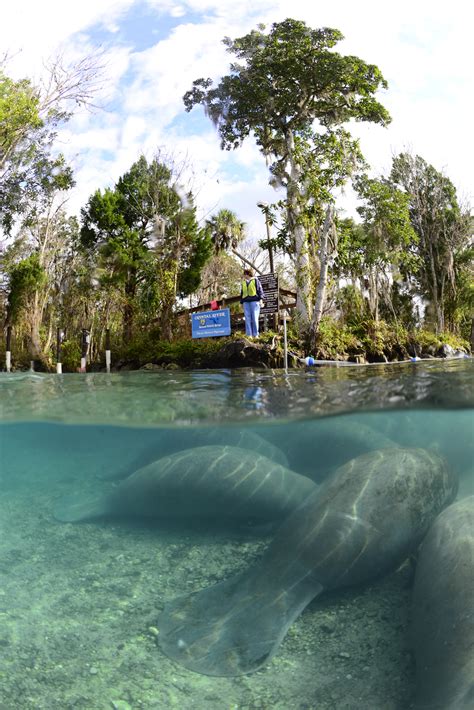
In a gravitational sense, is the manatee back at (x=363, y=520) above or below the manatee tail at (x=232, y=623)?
above

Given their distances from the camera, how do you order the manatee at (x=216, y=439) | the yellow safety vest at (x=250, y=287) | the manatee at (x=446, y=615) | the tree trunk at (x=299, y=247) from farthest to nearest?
the tree trunk at (x=299, y=247) → the yellow safety vest at (x=250, y=287) → the manatee at (x=216, y=439) → the manatee at (x=446, y=615)

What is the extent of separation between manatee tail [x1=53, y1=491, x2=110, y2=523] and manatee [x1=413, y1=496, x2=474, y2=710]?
3.00 meters

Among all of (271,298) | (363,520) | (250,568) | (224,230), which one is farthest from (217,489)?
(224,230)

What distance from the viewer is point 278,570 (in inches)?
147

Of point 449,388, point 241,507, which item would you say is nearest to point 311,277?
point 449,388

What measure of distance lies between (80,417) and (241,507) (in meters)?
2.76

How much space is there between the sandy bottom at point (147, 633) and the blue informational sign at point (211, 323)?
1409 cm

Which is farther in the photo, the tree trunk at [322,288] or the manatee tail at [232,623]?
the tree trunk at [322,288]

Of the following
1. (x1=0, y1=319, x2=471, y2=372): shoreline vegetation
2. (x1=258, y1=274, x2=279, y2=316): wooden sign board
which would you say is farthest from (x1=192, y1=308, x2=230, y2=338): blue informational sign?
(x1=258, y1=274, x2=279, y2=316): wooden sign board

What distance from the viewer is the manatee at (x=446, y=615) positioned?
2775 mm

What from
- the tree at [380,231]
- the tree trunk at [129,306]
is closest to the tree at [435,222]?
the tree at [380,231]

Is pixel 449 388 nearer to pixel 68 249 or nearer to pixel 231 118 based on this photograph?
pixel 231 118

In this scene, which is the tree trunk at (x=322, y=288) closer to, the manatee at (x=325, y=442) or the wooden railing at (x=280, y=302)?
the wooden railing at (x=280, y=302)

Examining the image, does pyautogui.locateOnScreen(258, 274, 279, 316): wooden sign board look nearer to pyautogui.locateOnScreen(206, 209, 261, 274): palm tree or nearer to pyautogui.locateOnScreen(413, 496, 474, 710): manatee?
pyautogui.locateOnScreen(206, 209, 261, 274): palm tree
